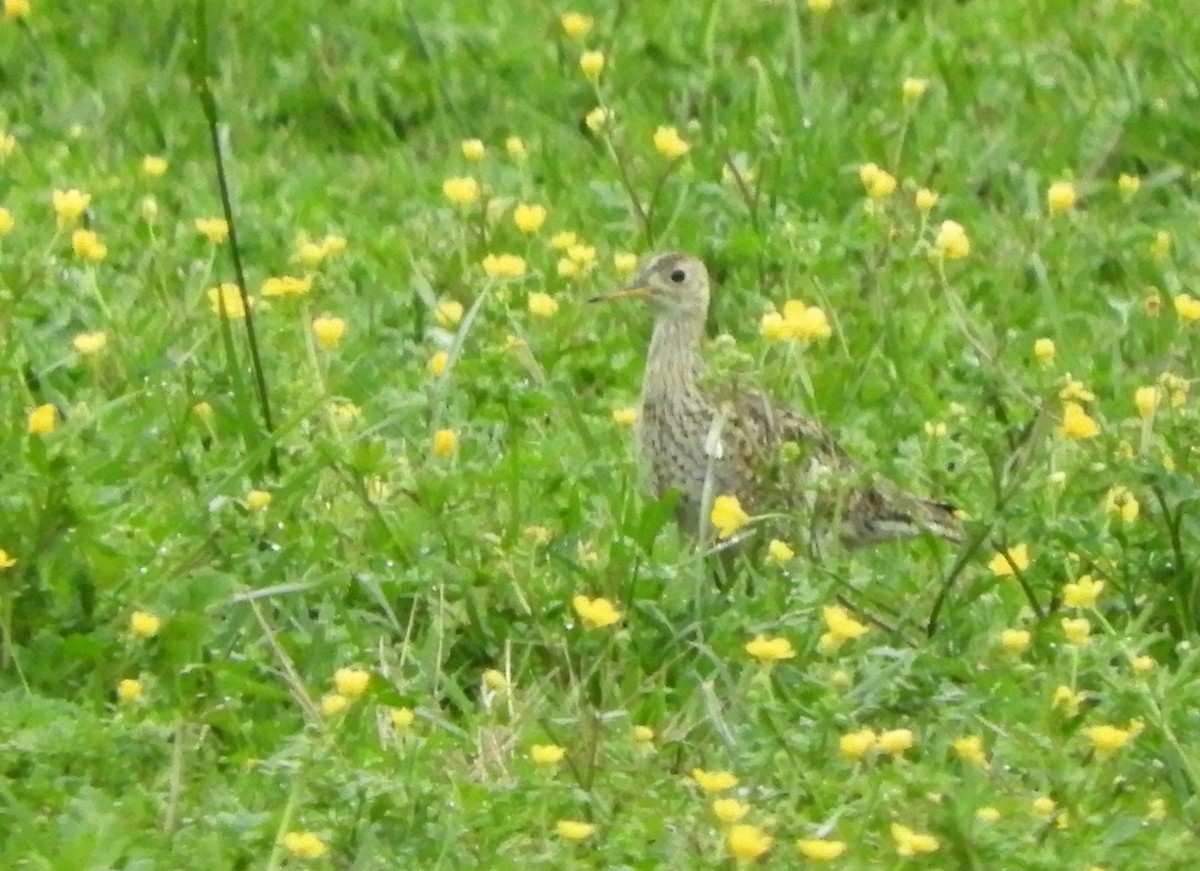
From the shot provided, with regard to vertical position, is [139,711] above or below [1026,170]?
above

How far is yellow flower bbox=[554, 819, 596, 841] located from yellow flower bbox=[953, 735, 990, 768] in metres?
0.61

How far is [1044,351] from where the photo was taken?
7.93 metres

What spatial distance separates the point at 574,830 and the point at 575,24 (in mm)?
4948

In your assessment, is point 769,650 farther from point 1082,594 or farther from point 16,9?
point 16,9

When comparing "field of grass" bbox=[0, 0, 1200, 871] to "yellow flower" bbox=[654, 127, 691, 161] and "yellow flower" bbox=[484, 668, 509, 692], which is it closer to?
"yellow flower" bbox=[484, 668, 509, 692]

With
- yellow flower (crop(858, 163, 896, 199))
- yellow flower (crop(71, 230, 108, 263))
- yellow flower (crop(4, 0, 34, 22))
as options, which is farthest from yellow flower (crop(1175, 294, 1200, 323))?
yellow flower (crop(4, 0, 34, 22))

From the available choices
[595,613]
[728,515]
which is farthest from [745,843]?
[728,515]

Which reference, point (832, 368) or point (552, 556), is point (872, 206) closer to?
point (832, 368)

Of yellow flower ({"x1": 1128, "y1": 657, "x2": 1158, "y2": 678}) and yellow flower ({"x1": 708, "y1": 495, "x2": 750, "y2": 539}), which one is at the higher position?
→ yellow flower ({"x1": 1128, "y1": 657, "x2": 1158, "y2": 678})

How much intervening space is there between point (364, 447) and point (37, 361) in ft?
4.94

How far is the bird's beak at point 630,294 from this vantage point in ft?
27.5

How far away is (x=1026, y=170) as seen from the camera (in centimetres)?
989

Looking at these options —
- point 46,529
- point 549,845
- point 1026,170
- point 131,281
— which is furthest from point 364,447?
point 1026,170

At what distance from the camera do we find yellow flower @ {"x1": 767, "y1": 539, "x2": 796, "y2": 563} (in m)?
6.72
